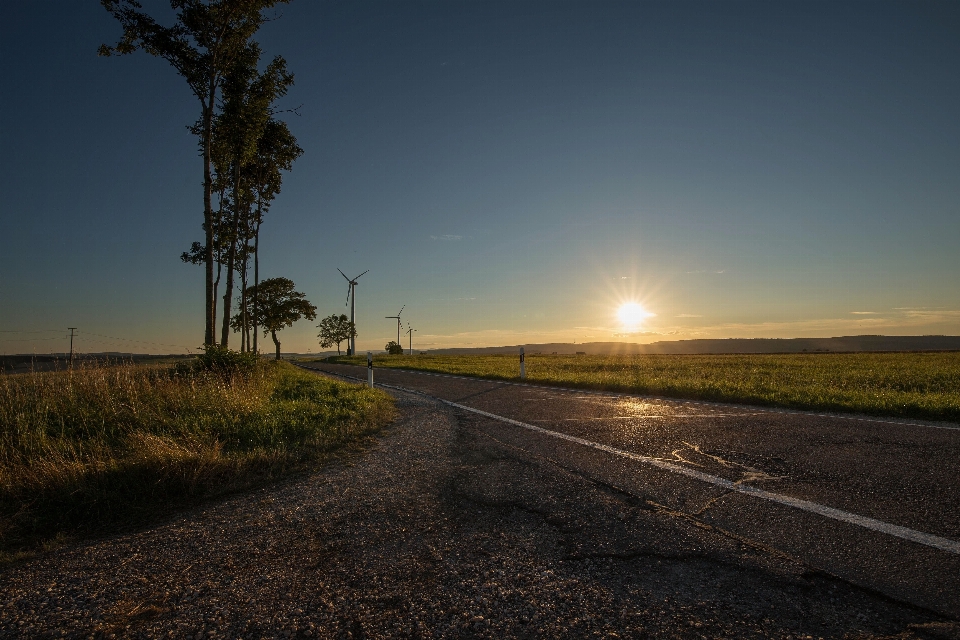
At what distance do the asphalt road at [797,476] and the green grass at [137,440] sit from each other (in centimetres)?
274

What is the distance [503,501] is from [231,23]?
21092mm

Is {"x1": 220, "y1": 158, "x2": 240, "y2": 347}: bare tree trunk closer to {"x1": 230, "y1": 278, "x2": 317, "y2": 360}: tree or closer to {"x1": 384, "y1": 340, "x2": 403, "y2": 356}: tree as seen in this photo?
{"x1": 230, "y1": 278, "x2": 317, "y2": 360}: tree

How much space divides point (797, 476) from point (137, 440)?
7.26 meters

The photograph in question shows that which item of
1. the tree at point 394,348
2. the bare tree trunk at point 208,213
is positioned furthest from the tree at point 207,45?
the tree at point 394,348

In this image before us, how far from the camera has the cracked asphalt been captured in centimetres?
229

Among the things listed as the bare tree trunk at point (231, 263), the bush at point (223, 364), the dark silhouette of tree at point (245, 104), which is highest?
the dark silhouette of tree at point (245, 104)

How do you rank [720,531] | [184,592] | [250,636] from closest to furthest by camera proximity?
1. [250,636]
2. [184,592]
3. [720,531]

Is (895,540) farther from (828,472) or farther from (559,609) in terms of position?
(559,609)

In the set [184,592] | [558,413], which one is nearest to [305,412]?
[558,413]

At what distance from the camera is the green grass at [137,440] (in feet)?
14.0

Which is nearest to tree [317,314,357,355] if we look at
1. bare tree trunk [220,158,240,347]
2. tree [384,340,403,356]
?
tree [384,340,403,356]

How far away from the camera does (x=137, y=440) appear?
6.19m

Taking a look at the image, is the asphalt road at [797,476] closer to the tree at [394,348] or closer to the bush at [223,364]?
the bush at [223,364]

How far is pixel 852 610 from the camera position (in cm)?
232
